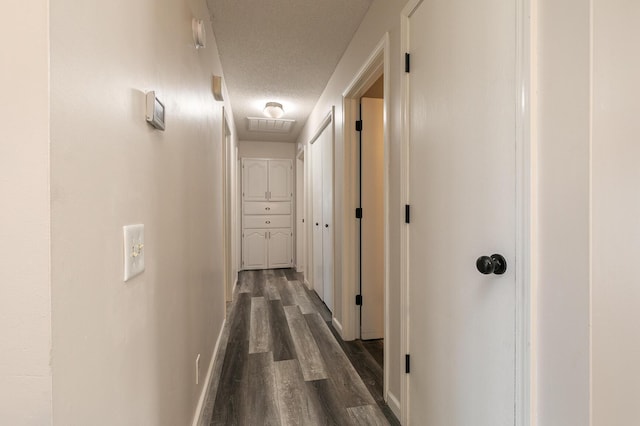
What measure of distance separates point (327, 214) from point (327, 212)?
23 mm

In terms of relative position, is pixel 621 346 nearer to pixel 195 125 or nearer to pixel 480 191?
pixel 480 191

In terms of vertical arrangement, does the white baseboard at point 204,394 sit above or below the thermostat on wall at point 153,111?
below

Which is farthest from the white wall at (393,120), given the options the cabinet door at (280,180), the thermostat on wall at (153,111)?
the cabinet door at (280,180)

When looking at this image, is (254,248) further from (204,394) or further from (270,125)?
(204,394)

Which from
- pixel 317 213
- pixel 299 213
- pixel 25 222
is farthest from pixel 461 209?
pixel 299 213

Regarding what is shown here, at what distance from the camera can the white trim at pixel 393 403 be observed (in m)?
1.62

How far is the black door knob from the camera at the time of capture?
3.03ft

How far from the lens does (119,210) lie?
2.35 feet

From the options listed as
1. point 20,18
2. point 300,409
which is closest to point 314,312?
point 300,409

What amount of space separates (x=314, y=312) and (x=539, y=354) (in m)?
2.64

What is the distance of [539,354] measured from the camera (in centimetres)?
82

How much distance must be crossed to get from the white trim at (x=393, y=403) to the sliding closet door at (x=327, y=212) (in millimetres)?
1400

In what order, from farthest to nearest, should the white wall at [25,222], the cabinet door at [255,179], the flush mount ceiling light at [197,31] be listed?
the cabinet door at [255,179] < the flush mount ceiling light at [197,31] < the white wall at [25,222]

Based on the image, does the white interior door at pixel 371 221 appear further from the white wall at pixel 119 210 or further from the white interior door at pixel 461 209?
the white wall at pixel 119 210
